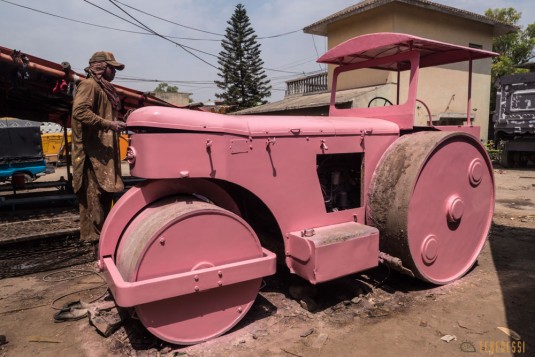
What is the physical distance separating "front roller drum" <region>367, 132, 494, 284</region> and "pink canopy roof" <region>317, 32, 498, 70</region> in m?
0.90

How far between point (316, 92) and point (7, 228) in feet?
57.2

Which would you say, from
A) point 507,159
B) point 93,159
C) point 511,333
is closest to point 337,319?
point 511,333

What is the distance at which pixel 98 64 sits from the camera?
407 cm

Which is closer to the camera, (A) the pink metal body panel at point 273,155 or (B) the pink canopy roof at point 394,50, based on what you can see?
(A) the pink metal body panel at point 273,155

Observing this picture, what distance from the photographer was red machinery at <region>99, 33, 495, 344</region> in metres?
2.77

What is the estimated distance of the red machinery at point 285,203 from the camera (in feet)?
9.08

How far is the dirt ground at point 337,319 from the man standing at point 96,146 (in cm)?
91

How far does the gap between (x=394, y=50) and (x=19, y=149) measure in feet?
41.1

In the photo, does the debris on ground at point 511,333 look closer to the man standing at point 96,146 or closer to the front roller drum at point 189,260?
the front roller drum at point 189,260

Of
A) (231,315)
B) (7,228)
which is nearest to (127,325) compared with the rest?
(231,315)

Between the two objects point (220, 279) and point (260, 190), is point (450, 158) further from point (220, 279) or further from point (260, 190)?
point (220, 279)

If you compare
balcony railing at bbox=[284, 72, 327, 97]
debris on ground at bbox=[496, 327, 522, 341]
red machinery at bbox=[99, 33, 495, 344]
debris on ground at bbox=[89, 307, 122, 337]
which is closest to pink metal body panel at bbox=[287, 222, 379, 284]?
red machinery at bbox=[99, 33, 495, 344]

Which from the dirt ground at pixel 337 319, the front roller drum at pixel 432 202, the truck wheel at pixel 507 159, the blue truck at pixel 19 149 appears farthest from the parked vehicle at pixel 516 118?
the blue truck at pixel 19 149

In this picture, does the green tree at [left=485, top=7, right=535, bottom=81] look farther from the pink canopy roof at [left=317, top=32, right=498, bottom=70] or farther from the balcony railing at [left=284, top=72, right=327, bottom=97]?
the pink canopy roof at [left=317, top=32, right=498, bottom=70]
